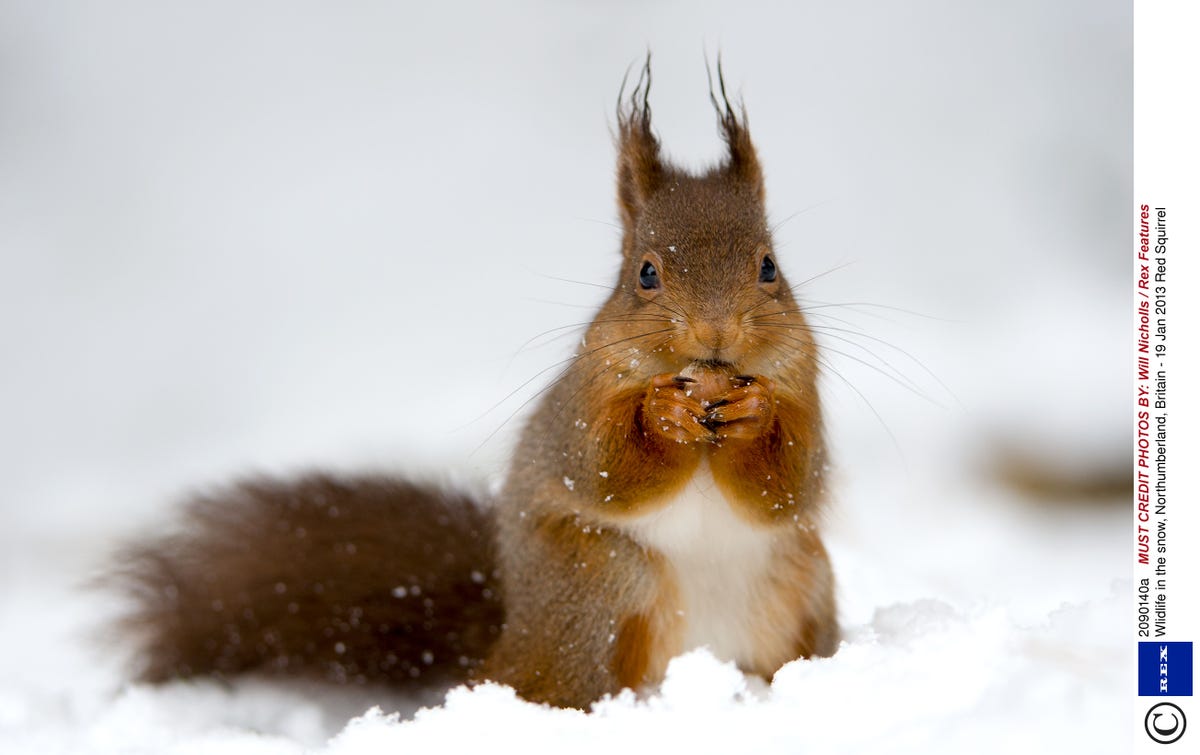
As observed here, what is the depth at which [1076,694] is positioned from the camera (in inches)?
40.0

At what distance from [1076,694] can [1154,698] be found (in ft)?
0.39

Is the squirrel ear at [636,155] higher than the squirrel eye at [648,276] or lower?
higher

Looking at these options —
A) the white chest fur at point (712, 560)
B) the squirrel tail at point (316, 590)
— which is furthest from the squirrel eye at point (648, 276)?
the squirrel tail at point (316, 590)

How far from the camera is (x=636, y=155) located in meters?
1.66

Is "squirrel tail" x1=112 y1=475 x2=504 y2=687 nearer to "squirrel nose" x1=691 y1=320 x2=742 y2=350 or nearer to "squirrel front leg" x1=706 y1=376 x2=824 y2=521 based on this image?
"squirrel front leg" x1=706 y1=376 x2=824 y2=521

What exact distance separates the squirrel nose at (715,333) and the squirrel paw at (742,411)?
6cm

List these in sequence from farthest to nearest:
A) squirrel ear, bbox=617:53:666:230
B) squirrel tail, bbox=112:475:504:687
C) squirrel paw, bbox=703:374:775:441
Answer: squirrel tail, bbox=112:475:504:687, squirrel ear, bbox=617:53:666:230, squirrel paw, bbox=703:374:775:441

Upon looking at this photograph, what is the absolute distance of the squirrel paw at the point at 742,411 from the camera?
1354 mm

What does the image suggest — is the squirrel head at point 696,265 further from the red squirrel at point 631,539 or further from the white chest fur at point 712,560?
the white chest fur at point 712,560

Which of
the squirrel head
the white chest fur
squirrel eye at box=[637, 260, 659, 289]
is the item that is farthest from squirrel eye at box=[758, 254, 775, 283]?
the white chest fur

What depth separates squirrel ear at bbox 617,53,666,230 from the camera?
5.45ft

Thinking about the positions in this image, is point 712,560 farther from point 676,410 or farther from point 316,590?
point 316,590

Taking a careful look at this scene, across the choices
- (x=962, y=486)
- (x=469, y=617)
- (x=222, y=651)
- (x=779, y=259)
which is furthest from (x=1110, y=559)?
(x=222, y=651)

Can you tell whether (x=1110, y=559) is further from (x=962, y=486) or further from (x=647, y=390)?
(x=647, y=390)
